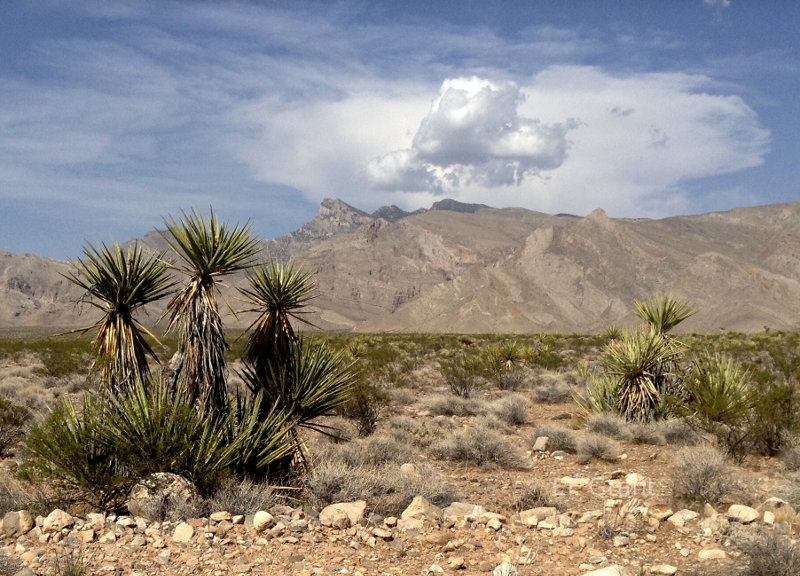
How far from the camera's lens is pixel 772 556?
15.6 ft

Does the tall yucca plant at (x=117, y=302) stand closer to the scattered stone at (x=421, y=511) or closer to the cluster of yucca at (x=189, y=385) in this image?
the cluster of yucca at (x=189, y=385)

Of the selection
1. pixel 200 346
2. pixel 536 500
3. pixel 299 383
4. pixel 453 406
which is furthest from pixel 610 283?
pixel 200 346

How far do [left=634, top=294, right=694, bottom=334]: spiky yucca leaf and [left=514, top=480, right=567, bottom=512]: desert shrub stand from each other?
6796 mm

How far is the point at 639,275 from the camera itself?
115562 millimetres

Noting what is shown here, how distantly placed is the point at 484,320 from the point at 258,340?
95.8m

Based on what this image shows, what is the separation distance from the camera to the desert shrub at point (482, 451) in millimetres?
9398

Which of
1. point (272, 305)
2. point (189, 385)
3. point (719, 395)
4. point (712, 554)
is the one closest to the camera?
point (712, 554)

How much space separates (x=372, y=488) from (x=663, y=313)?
29.0 ft

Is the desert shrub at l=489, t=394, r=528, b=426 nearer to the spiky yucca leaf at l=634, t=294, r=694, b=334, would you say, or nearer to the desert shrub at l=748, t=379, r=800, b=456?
the spiky yucca leaf at l=634, t=294, r=694, b=334

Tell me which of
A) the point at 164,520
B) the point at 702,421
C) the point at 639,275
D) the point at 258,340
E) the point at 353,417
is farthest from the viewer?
the point at 639,275

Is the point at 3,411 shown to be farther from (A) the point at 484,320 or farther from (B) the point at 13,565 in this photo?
(A) the point at 484,320

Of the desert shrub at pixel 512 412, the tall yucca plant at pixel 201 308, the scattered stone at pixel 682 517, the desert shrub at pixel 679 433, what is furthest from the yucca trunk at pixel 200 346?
the desert shrub at pixel 679 433

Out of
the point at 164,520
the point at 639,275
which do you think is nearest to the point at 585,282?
the point at 639,275

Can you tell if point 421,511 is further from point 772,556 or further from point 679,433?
point 679,433
